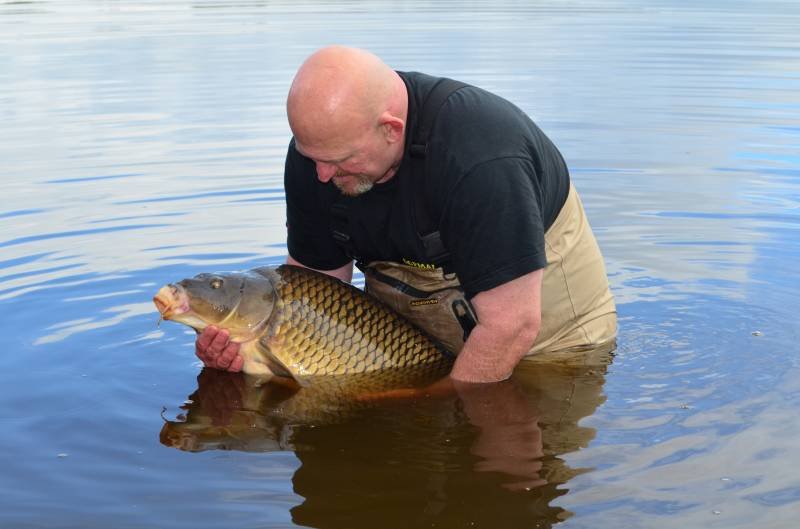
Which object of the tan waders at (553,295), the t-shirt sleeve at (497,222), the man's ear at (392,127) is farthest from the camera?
the tan waders at (553,295)

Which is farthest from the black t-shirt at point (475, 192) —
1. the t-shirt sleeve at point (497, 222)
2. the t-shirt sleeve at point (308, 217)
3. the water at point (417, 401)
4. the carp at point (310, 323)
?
the water at point (417, 401)

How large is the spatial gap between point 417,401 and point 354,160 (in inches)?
41.2

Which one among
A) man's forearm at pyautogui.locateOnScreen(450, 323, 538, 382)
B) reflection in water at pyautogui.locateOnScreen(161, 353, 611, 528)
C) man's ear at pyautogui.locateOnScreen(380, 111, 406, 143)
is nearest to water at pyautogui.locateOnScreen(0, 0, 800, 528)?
reflection in water at pyautogui.locateOnScreen(161, 353, 611, 528)

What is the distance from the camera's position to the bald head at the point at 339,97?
12.7ft

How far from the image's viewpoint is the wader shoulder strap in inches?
158

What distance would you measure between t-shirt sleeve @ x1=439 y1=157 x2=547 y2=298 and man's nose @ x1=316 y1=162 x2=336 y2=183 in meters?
0.44

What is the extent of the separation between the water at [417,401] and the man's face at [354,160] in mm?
923

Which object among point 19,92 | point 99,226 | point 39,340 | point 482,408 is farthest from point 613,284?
point 19,92

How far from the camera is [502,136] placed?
386cm

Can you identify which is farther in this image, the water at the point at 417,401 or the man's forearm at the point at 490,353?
the man's forearm at the point at 490,353

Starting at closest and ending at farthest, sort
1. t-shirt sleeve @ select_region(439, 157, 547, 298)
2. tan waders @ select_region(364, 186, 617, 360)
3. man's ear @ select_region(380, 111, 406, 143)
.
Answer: t-shirt sleeve @ select_region(439, 157, 547, 298) < man's ear @ select_region(380, 111, 406, 143) < tan waders @ select_region(364, 186, 617, 360)

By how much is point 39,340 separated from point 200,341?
3.72 feet

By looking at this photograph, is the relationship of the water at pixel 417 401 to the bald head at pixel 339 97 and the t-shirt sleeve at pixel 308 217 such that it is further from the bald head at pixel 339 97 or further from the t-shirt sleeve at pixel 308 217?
the bald head at pixel 339 97

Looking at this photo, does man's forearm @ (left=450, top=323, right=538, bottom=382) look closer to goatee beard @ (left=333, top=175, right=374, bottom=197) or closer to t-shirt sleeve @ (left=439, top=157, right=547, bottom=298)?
t-shirt sleeve @ (left=439, top=157, right=547, bottom=298)
